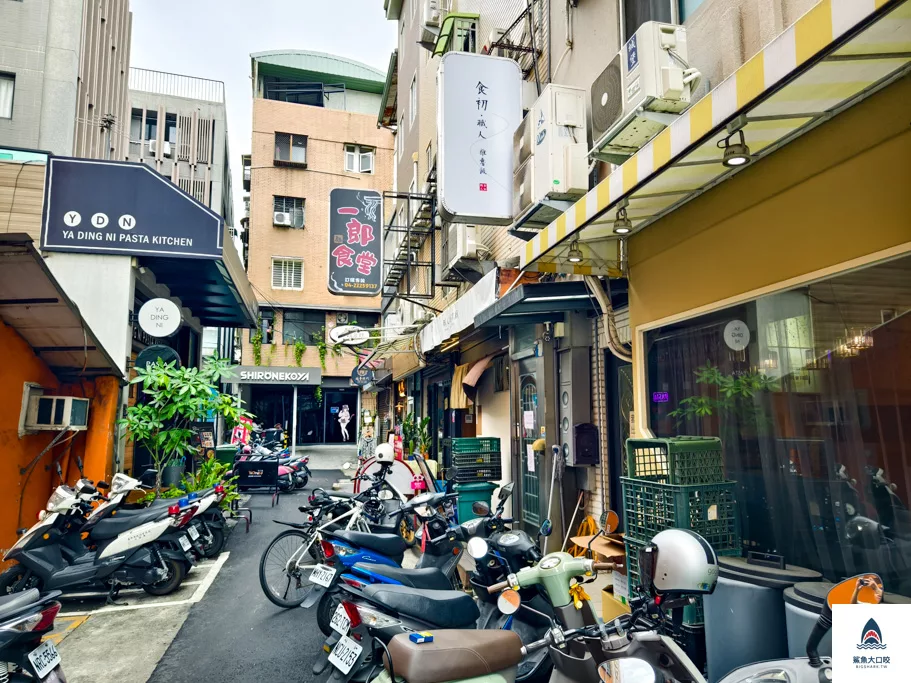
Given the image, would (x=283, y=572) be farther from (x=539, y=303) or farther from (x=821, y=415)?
(x=821, y=415)

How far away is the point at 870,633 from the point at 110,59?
67.6 feet

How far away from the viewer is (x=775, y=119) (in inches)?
129

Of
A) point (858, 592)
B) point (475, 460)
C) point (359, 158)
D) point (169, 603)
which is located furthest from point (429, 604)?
point (359, 158)

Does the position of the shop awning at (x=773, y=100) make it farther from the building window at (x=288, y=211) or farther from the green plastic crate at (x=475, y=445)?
the building window at (x=288, y=211)

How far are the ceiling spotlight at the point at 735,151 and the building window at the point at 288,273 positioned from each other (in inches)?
1072

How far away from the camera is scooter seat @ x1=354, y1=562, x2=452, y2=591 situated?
433 centimetres

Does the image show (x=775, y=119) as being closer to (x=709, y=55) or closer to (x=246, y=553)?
(x=709, y=55)

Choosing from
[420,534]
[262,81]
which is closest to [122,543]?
[420,534]

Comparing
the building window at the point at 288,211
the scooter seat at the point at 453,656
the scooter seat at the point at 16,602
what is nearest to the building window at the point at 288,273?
the building window at the point at 288,211

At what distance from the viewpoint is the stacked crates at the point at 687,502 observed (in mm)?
3674

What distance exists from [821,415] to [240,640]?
17.0ft

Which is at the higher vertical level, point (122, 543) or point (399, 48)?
point (399, 48)

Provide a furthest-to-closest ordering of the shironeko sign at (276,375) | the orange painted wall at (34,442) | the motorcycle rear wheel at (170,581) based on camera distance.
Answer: the shironeko sign at (276,375) < the orange painted wall at (34,442) < the motorcycle rear wheel at (170,581)

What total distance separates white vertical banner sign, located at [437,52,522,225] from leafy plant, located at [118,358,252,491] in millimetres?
4508
